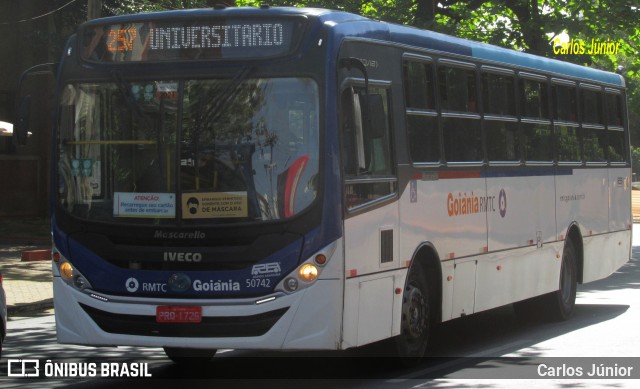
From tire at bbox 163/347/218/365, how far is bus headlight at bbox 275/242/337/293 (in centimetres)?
221

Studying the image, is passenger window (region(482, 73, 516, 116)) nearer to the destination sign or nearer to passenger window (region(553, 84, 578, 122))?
passenger window (region(553, 84, 578, 122))

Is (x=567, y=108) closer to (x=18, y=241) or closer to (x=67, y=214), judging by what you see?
(x=67, y=214)

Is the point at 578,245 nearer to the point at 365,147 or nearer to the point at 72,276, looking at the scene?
the point at 365,147

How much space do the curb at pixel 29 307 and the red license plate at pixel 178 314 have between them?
8.02 metres

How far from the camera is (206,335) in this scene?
973 centimetres

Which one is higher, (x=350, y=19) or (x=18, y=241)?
(x=350, y=19)

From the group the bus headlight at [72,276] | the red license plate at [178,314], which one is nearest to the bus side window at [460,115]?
the red license plate at [178,314]

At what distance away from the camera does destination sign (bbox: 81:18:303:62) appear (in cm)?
1005

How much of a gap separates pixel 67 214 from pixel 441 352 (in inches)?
165

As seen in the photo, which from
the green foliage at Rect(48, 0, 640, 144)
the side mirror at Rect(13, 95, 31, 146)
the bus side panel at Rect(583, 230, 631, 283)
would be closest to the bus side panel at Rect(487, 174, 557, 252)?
the bus side panel at Rect(583, 230, 631, 283)

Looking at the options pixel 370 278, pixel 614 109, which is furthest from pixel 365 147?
pixel 614 109

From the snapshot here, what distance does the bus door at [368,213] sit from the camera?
1003cm

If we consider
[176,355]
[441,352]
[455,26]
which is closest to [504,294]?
[441,352]

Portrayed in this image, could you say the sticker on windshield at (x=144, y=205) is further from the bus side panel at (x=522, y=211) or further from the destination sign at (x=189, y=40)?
the bus side panel at (x=522, y=211)
